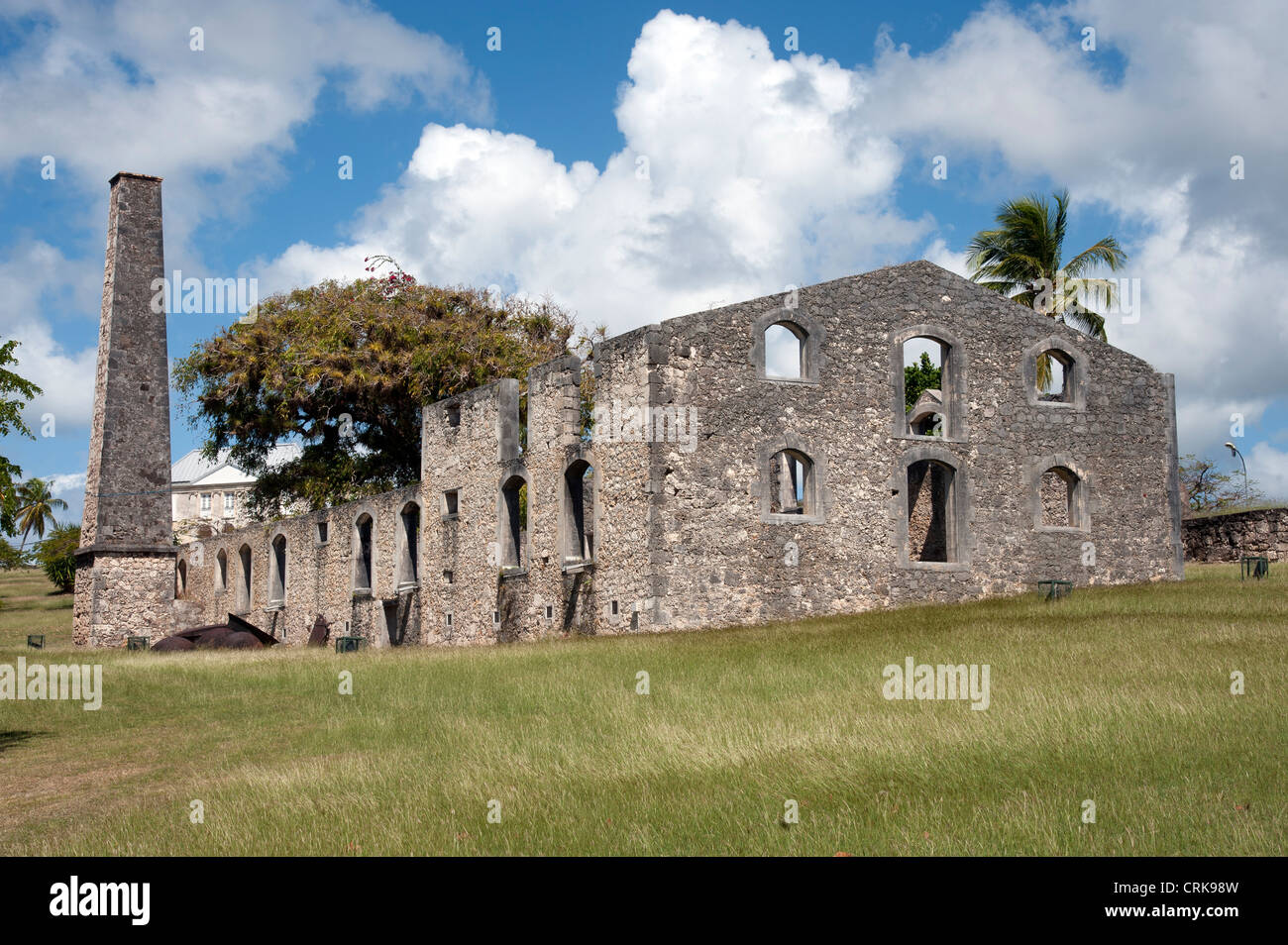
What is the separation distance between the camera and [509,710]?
1225cm

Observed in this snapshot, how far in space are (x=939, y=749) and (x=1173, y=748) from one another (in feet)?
5.33

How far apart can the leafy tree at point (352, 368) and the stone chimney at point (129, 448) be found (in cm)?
358

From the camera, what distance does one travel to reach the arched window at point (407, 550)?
27086 millimetres

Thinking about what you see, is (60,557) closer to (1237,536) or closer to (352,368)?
(352,368)

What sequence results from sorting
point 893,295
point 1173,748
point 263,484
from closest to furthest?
point 1173,748 < point 893,295 < point 263,484

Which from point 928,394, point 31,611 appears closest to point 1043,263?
point 928,394

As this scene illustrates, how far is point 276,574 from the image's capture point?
34688mm

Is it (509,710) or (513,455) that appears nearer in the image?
(509,710)

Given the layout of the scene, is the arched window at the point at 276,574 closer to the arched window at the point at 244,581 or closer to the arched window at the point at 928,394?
the arched window at the point at 244,581

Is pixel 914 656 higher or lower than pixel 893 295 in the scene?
lower
